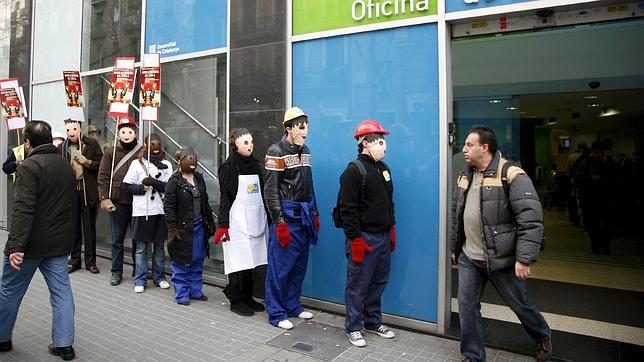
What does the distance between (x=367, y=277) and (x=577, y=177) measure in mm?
6604

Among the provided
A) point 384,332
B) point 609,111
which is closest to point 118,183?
point 384,332

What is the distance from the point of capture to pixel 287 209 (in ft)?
15.7

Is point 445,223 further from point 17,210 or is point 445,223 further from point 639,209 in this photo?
point 639,209

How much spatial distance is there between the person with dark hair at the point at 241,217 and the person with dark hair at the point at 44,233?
4.90 feet

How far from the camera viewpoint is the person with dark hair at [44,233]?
154 inches

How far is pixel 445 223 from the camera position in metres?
4.66

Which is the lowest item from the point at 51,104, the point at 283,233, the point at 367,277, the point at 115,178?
the point at 367,277

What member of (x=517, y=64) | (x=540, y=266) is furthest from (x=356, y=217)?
(x=517, y=64)

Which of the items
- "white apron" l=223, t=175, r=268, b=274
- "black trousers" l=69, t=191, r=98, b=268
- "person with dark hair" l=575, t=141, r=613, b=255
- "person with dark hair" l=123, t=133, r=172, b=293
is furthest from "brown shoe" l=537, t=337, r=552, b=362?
"black trousers" l=69, t=191, r=98, b=268

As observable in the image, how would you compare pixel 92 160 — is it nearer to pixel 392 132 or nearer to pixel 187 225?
pixel 187 225

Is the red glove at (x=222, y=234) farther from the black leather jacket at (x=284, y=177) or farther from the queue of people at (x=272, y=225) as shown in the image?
the black leather jacket at (x=284, y=177)

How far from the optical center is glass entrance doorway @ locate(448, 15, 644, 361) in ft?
15.8

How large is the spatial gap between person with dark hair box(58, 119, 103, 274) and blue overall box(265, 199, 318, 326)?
11.3ft

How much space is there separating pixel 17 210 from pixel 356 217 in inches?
109
